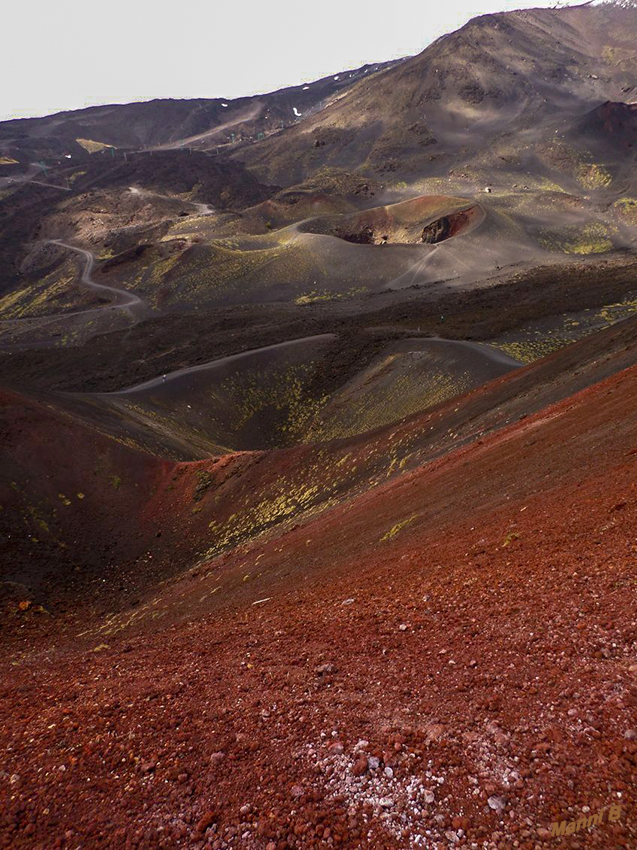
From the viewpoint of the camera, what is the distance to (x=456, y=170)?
11844cm

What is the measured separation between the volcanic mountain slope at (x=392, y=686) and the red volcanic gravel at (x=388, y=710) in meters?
0.03

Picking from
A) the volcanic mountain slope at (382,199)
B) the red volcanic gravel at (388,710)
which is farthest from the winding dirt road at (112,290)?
the red volcanic gravel at (388,710)

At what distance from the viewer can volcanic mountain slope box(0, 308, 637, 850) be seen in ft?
14.8

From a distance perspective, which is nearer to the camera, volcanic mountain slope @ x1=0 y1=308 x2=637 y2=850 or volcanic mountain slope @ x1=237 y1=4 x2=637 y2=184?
volcanic mountain slope @ x1=0 y1=308 x2=637 y2=850

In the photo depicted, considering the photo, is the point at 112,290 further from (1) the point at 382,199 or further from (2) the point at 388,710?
(2) the point at 388,710

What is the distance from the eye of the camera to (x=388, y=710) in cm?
581

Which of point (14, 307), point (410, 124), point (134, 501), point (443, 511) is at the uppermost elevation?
point (410, 124)

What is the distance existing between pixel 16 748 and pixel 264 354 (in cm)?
4133

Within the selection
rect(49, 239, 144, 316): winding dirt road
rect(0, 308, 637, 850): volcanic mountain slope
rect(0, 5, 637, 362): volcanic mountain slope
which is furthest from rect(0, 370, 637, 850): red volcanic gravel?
rect(49, 239, 144, 316): winding dirt road

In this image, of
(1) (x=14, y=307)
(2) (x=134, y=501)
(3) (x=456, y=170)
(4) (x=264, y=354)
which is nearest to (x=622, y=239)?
(3) (x=456, y=170)

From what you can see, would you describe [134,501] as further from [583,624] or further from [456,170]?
[456,170]

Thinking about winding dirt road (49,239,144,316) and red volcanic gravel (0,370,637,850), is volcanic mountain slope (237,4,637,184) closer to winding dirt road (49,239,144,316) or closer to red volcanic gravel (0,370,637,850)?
winding dirt road (49,239,144,316)

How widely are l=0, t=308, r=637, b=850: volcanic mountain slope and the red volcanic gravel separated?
0.03 m

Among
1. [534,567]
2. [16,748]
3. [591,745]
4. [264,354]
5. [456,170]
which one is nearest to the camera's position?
[591,745]
